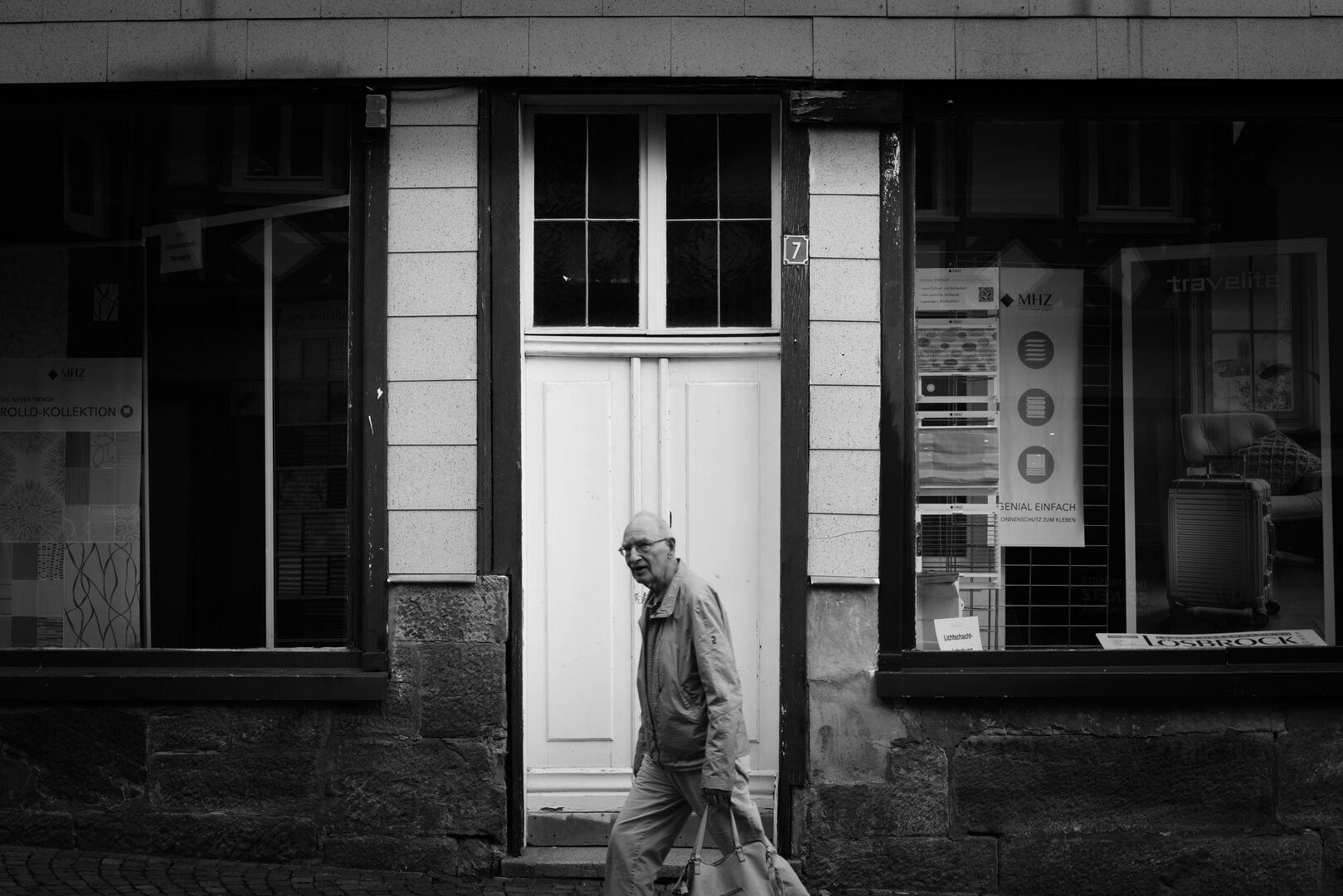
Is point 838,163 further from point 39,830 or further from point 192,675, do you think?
point 39,830

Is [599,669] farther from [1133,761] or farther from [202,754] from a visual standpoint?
[1133,761]

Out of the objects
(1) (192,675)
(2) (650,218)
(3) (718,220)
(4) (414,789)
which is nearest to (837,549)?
(3) (718,220)

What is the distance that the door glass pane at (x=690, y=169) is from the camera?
7.22m

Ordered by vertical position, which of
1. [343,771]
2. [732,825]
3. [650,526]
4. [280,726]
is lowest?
[343,771]

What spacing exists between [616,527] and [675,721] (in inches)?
70.4

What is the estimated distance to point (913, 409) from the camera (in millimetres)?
7020

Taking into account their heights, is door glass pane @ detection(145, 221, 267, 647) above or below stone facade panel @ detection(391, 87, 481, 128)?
below

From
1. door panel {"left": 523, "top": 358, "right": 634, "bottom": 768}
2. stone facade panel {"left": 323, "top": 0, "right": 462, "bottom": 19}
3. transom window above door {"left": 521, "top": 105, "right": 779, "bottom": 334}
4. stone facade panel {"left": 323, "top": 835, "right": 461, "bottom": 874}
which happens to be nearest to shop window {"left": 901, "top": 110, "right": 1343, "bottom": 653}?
transom window above door {"left": 521, "top": 105, "right": 779, "bottom": 334}

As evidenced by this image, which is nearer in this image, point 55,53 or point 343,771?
point 343,771

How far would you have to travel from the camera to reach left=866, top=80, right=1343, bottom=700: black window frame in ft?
22.3

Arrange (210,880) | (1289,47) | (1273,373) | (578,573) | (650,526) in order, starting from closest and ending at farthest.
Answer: (650,526)
(210,880)
(1289,47)
(578,573)
(1273,373)

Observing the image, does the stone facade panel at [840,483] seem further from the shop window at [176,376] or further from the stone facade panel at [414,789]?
the shop window at [176,376]

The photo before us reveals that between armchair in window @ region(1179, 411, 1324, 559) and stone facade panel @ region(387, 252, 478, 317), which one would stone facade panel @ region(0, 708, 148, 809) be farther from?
armchair in window @ region(1179, 411, 1324, 559)

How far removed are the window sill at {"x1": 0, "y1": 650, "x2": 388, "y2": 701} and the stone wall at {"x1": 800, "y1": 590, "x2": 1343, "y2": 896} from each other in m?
2.31
